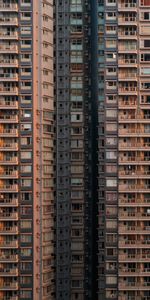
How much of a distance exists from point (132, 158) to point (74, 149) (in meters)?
6.48

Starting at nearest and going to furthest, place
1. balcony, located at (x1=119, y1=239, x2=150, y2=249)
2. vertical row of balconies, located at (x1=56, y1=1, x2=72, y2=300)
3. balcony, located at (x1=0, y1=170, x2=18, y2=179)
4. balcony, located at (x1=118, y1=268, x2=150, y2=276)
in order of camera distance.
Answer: balcony, located at (x1=118, y1=268, x2=150, y2=276), balcony, located at (x1=119, y1=239, x2=150, y2=249), balcony, located at (x1=0, y1=170, x2=18, y2=179), vertical row of balconies, located at (x1=56, y1=1, x2=72, y2=300)

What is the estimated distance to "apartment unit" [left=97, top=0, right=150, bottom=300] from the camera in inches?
1770

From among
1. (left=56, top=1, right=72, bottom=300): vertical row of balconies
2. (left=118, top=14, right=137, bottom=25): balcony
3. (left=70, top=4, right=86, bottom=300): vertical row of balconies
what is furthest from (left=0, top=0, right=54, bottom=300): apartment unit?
(left=118, top=14, right=137, bottom=25): balcony

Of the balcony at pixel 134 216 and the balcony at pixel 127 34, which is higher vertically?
the balcony at pixel 127 34

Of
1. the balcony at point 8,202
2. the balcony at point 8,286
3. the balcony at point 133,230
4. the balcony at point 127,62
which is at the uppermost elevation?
the balcony at point 127,62

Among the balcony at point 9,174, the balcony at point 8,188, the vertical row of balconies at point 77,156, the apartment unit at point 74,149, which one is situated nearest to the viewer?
the balcony at point 8,188

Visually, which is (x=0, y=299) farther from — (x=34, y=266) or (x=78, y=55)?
(x=78, y=55)

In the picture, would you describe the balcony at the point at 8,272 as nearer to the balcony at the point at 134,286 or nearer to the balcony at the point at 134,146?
the balcony at the point at 134,286

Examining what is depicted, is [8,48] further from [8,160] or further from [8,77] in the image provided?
[8,160]

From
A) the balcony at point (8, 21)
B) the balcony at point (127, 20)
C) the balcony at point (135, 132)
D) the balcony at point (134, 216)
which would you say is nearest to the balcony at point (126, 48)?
the balcony at point (127, 20)

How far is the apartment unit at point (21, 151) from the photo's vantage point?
45125 millimetres

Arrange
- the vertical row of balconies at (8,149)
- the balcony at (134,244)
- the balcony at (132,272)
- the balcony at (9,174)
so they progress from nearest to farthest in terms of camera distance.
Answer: the balcony at (132,272)
the balcony at (134,244)
the vertical row of balconies at (8,149)
the balcony at (9,174)

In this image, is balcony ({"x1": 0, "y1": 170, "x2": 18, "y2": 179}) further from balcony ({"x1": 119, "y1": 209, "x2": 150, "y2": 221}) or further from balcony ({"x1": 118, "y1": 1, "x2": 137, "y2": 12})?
balcony ({"x1": 118, "y1": 1, "x2": 137, "y2": 12})

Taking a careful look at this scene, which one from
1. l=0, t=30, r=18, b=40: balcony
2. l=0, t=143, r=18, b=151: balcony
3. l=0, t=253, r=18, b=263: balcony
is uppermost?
l=0, t=30, r=18, b=40: balcony
